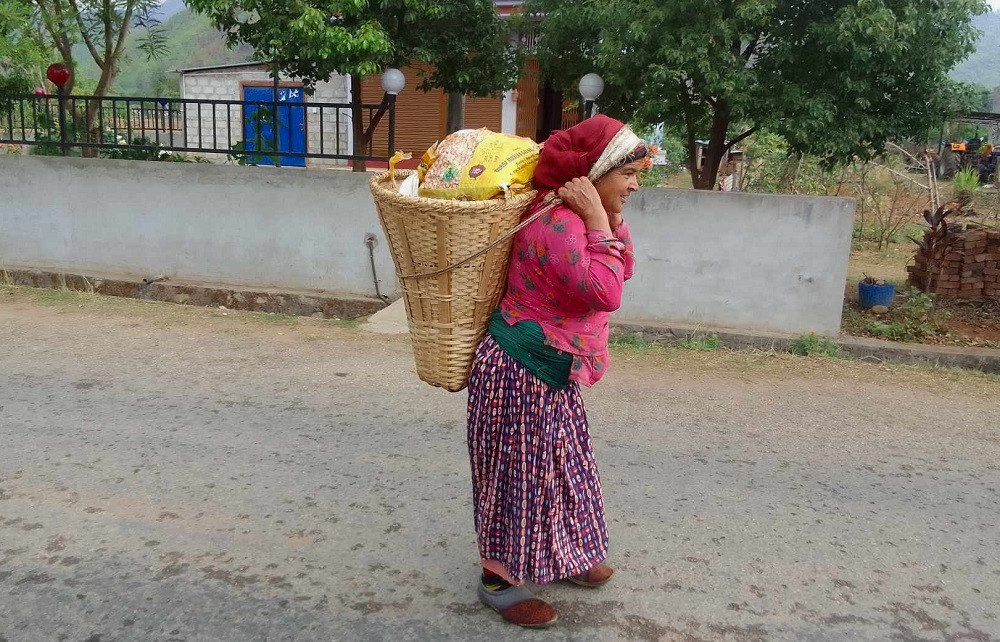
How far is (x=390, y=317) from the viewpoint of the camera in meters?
6.88

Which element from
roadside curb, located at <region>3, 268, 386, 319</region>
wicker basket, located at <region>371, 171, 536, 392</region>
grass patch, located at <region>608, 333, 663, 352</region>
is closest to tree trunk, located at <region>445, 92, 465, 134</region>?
roadside curb, located at <region>3, 268, 386, 319</region>

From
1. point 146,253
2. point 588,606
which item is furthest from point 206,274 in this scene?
point 588,606

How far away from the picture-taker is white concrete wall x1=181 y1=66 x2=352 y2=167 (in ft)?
27.2

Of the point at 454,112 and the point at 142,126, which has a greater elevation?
the point at 454,112

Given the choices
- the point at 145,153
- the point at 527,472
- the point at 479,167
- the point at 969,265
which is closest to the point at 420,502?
the point at 527,472

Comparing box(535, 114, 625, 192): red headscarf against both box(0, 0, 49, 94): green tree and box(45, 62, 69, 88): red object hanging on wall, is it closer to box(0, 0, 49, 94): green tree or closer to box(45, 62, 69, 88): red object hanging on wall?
box(0, 0, 49, 94): green tree

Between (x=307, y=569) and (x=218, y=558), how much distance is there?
1.11ft

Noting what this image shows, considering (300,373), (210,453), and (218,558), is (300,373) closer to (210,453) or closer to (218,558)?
(210,453)

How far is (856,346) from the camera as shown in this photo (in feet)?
21.2

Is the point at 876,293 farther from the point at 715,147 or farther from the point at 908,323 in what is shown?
the point at 715,147

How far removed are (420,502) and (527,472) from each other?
1.10m

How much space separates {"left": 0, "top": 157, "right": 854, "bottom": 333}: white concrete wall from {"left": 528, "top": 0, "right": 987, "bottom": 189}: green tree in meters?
0.74

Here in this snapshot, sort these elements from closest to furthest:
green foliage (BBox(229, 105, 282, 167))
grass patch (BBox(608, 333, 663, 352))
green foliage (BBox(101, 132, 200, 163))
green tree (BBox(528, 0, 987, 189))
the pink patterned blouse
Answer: the pink patterned blouse, green tree (BBox(528, 0, 987, 189)), grass patch (BBox(608, 333, 663, 352)), green foliage (BBox(229, 105, 282, 167)), green foliage (BBox(101, 132, 200, 163))

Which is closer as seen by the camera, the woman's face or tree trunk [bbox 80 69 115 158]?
the woman's face
